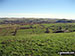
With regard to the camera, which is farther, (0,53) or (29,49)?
(29,49)

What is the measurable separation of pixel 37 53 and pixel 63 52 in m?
8.44

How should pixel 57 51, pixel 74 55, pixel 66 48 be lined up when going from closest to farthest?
pixel 74 55
pixel 57 51
pixel 66 48

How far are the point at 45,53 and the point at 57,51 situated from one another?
426 centimetres

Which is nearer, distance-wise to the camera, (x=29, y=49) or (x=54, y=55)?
(x=54, y=55)

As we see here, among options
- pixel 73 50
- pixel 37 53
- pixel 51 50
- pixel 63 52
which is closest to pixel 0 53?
pixel 37 53

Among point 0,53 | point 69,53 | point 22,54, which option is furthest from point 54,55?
point 0,53

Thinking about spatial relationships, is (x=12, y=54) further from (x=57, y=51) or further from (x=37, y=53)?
(x=57, y=51)

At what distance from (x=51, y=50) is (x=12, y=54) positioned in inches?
506

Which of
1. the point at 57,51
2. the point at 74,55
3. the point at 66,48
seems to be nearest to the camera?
the point at 74,55

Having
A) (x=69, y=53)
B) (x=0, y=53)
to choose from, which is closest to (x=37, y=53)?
(x=69, y=53)

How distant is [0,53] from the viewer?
26516 millimetres

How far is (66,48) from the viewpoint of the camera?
29.0 meters

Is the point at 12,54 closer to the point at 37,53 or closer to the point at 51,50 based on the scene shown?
the point at 37,53

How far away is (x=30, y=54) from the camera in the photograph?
25812 mm
